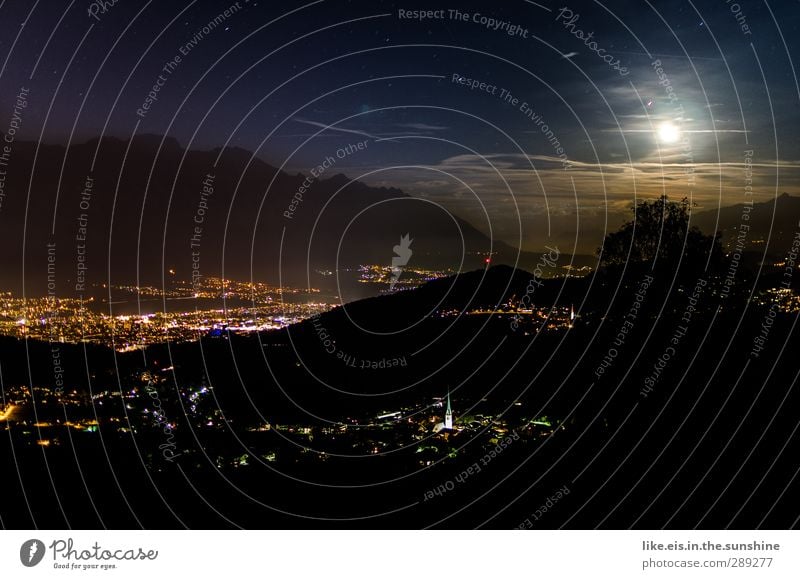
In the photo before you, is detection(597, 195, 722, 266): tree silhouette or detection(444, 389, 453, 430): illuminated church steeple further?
detection(597, 195, 722, 266): tree silhouette

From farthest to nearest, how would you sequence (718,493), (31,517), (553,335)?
(553,335) < (718,493) < (31,517)

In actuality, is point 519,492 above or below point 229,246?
below

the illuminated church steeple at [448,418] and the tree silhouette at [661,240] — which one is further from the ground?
the tree silhouette at [661,240]

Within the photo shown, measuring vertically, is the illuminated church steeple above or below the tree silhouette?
below

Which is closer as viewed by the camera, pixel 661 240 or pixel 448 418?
pixel 448 418

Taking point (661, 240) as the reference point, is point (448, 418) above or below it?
below

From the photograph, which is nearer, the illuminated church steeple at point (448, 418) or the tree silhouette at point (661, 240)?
the illuminated church steeple at point (448, 418)

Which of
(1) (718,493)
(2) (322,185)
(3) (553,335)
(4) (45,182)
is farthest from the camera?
(4) (45,182)
